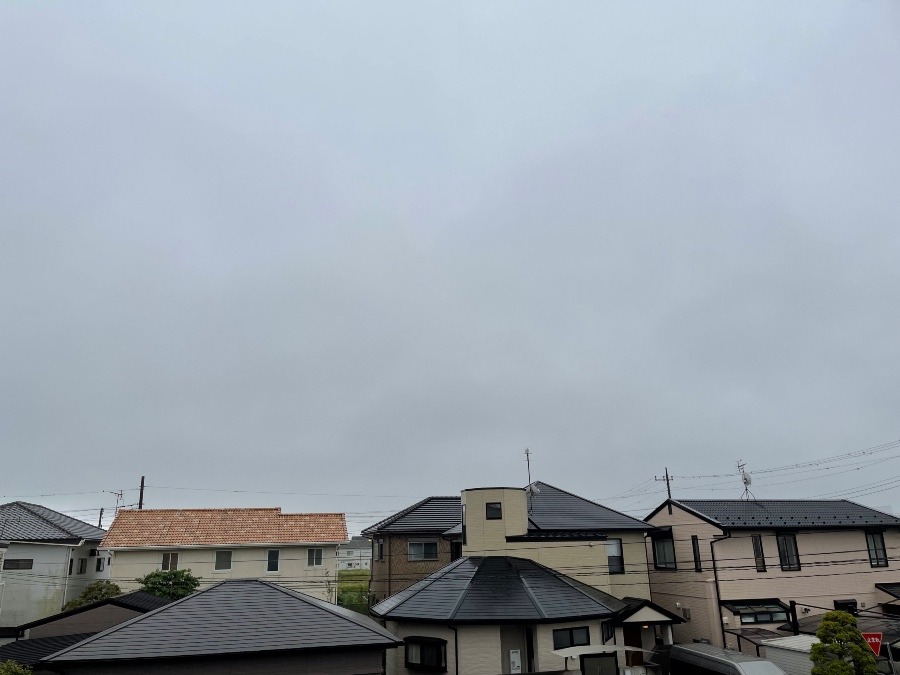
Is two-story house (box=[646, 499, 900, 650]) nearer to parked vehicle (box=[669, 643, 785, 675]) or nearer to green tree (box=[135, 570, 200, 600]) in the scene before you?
parked vehicle (box=[669, 643, 785, 675])

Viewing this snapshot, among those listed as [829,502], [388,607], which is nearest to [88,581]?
[388,607]

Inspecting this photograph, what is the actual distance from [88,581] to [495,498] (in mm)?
28016

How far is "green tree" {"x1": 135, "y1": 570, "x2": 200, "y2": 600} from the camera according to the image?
3262cm

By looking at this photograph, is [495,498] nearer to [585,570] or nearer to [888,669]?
[585,570]

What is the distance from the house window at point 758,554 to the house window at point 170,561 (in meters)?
31.6

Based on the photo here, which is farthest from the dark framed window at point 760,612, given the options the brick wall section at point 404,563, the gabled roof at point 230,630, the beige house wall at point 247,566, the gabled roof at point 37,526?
the gabled roof at point 37,526

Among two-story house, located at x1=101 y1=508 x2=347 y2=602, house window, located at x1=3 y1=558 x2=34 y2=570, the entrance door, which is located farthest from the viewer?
two-story house, located at x1=101 y1=508 x2=347 y2=602

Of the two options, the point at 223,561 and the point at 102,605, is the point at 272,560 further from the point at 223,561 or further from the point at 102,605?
the point at 102,605

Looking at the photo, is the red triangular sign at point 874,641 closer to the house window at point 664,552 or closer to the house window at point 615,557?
the house window at point 615,557

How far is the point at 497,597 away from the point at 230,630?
10.2m

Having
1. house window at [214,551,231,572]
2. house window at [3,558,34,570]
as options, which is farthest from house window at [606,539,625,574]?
house window at [3,558,34,570]

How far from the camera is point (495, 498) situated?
2772 centimetres

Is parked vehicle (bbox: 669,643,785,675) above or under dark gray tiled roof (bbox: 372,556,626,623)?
under

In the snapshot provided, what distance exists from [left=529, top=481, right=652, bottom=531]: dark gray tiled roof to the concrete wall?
88.4 feet
